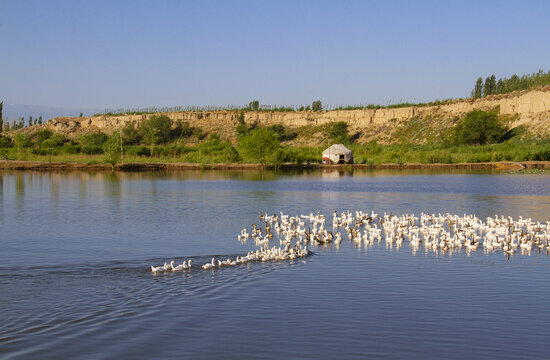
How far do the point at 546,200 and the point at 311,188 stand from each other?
17.8 metres

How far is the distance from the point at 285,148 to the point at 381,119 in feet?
135

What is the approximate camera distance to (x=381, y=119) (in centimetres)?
14200

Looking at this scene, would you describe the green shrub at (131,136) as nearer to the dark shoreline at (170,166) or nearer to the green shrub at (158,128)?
the green shrub at (158,128)

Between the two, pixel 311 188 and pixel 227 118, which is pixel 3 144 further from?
pixel 311 188

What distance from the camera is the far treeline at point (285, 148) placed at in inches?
3223

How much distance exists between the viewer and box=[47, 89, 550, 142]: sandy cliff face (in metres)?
111

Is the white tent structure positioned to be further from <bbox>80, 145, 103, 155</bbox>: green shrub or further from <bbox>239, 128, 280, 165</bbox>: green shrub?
<bbox>80, 145, 103, 155</bbox>: green shrub

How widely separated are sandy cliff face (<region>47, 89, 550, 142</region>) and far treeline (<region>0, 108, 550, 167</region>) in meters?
3.27

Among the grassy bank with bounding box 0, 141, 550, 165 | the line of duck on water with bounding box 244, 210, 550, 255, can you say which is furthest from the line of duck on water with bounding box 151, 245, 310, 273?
the grassy bank with bounding box 0, 141, 550, 165

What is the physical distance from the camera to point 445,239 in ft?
63.5

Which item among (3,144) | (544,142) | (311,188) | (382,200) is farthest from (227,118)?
(382,200)

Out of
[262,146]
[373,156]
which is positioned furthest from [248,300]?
[373,156]

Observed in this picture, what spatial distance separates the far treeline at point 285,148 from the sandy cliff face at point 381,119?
3.27m

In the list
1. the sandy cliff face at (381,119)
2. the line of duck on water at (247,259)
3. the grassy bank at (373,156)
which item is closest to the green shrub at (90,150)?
the grassy bank at (373,156)
